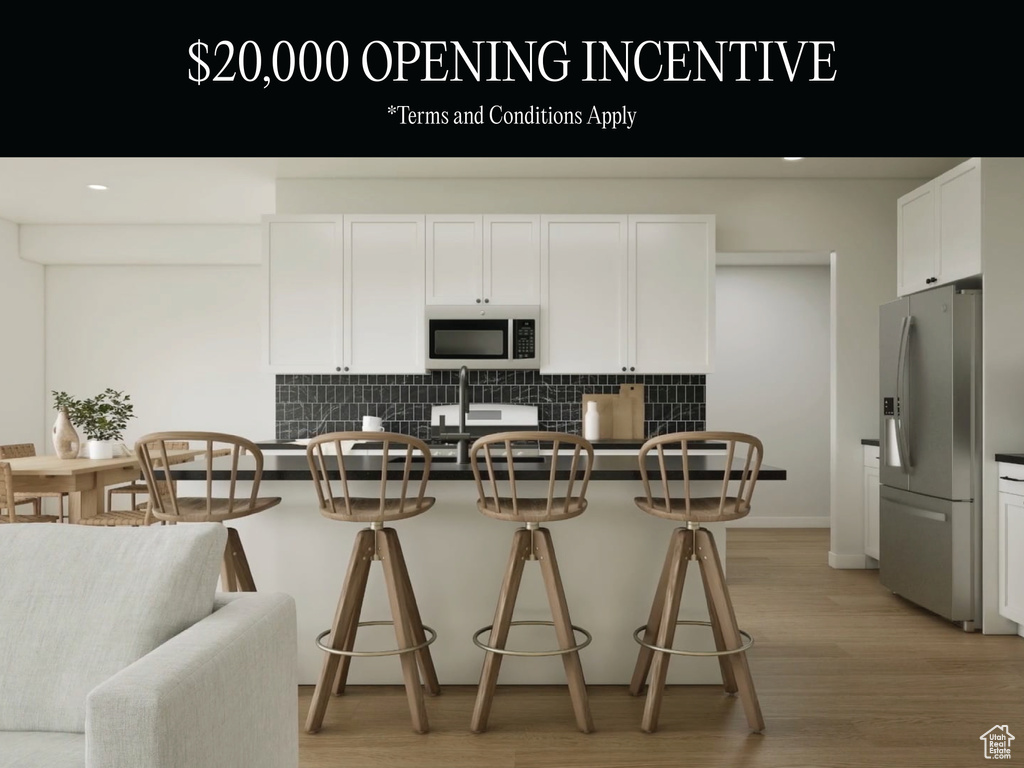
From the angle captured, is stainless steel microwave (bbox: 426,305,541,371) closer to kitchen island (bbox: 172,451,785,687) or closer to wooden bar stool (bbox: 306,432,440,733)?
kitchen island (bbox: 172,451,785,687)

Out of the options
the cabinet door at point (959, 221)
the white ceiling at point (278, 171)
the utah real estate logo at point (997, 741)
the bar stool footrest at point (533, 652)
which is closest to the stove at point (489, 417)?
the white ceiling at point (278, 171)

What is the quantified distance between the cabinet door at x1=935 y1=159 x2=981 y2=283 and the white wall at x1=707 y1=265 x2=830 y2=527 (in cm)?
240

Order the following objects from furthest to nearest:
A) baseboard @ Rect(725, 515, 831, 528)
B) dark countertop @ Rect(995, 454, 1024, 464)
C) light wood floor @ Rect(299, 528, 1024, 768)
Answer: baseboard @ Rect(725, 515, 831, 528), dark countertop @ Rect(995, 454, 1024, 464), light wood floor @ Rect(299, 528, 1024, 768)

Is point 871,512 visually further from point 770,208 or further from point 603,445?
point 770,208

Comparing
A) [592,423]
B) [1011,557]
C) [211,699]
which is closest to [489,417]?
[592,423]

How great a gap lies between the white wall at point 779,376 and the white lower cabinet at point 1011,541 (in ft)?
9.29

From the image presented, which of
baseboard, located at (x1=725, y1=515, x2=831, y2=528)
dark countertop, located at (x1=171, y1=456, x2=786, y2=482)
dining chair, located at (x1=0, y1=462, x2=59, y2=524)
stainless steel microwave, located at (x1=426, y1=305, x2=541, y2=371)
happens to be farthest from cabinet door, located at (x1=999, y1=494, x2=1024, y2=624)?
dining chair, located at (x1=0, y1=462, x2=59, y2=524)

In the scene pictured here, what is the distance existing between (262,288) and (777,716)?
13.0 ft

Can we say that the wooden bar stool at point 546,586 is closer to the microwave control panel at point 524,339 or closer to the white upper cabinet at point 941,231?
the microwave control panel at point 524,339

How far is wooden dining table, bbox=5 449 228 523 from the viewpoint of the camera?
4109 millimetres

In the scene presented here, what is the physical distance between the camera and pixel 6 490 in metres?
3.87
